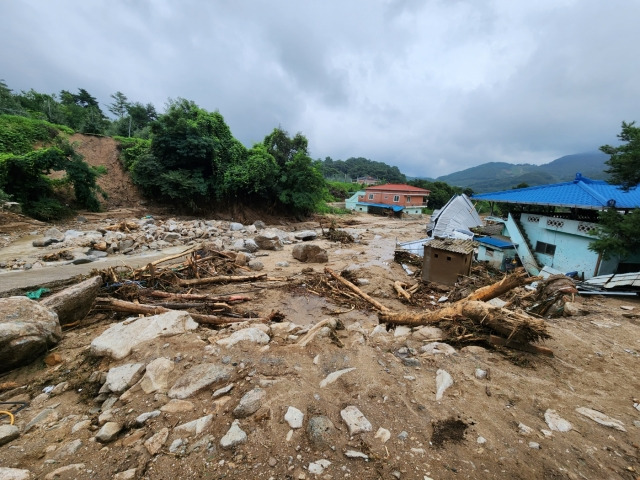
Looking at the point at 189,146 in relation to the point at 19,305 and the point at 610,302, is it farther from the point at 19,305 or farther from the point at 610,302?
the point at 610,302

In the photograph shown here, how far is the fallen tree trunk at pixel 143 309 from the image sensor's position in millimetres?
5164

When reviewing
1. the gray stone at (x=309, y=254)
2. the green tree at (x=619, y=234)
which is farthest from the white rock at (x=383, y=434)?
the gray stone at (x=309, y=254)

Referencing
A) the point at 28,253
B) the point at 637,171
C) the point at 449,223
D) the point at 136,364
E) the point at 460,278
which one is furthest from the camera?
the point at 449,223

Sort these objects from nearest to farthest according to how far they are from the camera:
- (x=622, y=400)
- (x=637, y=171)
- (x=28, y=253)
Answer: (x=622, y=400) < (x=637, y=171) < (x=28, y=253)

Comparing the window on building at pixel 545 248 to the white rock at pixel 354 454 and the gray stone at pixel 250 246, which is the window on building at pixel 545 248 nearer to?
the white rock at pixel 354 454

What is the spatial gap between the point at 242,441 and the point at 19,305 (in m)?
4.32

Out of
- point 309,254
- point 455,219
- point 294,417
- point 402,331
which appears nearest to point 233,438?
point 294,417

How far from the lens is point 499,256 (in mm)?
13172

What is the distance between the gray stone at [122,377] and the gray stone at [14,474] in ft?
3.06

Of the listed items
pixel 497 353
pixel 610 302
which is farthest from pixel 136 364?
pixel 610 302

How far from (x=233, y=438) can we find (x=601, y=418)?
354 centimetres

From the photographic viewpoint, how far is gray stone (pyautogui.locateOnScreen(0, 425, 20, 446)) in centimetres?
Result: 234

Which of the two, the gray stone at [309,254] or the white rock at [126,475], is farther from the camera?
the gray stone at [309,254]

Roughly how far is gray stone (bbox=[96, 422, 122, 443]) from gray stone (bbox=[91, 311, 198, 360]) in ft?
4.13
